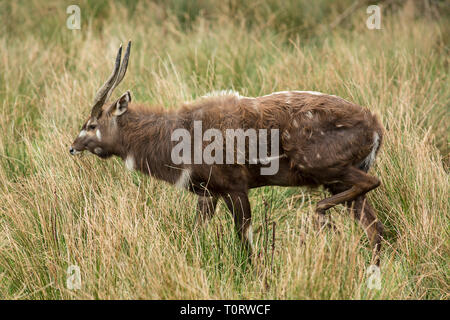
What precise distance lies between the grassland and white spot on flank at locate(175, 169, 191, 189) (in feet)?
0.68

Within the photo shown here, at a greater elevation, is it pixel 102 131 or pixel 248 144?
pixel 102 131

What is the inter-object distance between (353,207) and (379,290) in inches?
44.6

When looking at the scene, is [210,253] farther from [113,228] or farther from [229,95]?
[229,95]

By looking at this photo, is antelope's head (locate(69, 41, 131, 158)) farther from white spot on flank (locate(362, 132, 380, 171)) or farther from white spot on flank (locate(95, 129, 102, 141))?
white spot on flank (locate(362, 132, 380, 171))

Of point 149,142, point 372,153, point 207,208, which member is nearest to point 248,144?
point 207,208

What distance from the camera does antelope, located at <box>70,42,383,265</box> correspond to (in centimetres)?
490

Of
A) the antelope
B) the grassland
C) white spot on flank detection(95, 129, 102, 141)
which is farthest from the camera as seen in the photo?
white spot on flank detection(95, 129, 102, 141)

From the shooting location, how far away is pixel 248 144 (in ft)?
16.5

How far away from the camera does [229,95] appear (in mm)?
5277

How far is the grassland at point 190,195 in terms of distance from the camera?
14.1 ft

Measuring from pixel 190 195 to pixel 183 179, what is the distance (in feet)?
1.66

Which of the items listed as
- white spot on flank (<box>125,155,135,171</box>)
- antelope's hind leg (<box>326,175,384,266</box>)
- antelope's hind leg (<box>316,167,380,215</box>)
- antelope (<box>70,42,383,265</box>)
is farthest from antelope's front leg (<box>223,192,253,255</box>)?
white spot on flank (<box>125,155,135,171</box>)

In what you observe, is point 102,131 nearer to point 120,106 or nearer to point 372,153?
point 120,106
